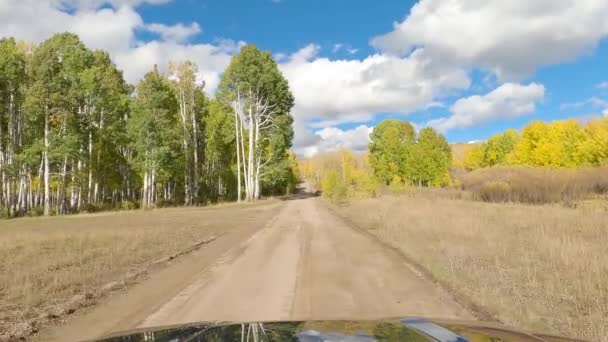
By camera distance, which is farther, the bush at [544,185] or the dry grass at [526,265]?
the bush at [544,185]

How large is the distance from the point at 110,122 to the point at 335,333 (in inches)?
1856

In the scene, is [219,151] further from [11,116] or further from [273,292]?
[273,292]

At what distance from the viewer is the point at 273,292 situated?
27.1 feet

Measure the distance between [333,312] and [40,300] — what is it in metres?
5.65

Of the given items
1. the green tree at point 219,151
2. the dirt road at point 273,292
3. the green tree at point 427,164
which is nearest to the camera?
the dirt road at point 273,292

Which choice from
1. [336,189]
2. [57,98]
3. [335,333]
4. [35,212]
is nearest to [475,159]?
[336,189]

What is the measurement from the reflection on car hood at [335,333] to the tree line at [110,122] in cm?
3823

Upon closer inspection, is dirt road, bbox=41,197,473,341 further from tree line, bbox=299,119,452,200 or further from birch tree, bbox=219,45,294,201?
tree line, bbox=299,119,452,200

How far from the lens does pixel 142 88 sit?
43438 millimetres

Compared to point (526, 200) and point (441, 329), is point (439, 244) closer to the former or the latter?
point (441, 329)

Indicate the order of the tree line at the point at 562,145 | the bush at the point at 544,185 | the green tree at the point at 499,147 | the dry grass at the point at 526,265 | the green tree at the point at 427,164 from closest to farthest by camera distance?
1. the dry grass at the point at 526,265
2. the bush at the point at 544,185
3. the tree line at the point at 562,145
4. the green tree at the point at 427,164
5. the green tree at the point at 499,147

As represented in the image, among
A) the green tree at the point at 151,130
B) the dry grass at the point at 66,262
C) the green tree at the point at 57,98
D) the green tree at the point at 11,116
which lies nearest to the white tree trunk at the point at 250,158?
the green tree at the point at 151,130

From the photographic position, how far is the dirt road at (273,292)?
264 inches

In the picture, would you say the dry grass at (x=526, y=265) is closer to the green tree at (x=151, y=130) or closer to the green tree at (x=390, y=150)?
the green tree at (x=151, y=130)
